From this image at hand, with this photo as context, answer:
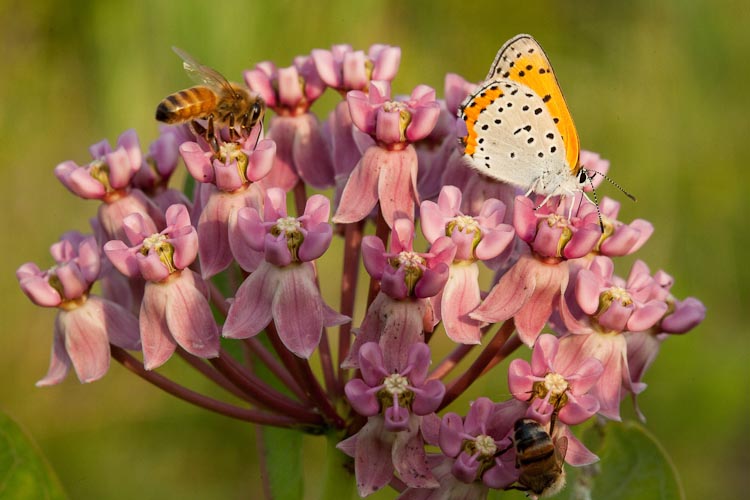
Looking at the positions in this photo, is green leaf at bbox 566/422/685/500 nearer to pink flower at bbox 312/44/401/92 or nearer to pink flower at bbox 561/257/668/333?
pink flower at bbox 561/257/668/333

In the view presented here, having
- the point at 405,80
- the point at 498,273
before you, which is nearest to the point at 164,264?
the point at 498,273

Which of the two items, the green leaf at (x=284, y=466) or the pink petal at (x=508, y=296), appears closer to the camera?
the pink petal at (x=508, y=296)

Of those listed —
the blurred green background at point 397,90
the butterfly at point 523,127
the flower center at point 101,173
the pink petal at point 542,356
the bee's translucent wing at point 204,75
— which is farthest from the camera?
the blurred green background at point 397,90

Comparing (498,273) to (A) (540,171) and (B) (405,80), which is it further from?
(B) (405,80)

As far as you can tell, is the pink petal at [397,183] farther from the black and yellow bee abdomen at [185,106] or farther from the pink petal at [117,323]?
the pink petal at [117,323]

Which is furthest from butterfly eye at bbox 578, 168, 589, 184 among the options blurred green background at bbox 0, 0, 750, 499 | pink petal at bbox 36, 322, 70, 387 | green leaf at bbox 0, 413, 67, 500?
blurred green background at bbox 0, 0, 750, 499

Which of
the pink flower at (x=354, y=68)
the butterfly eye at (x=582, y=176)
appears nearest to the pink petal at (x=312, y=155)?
the pink flower at (x=354, y=68)
